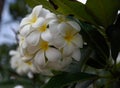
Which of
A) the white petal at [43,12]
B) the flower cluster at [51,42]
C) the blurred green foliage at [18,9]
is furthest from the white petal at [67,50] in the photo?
the blurred green foliage at [18,9]

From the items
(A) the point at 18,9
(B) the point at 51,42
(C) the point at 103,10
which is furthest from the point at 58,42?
(A) the point at 18,9

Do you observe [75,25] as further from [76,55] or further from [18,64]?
[18,64]

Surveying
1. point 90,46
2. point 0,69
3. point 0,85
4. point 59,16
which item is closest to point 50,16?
point 59,16

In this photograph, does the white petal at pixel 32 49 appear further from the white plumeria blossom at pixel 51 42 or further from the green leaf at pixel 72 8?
the green leaf at pixel 72 8

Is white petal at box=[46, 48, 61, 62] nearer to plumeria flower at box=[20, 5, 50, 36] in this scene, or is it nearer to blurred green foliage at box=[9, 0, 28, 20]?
plumeria flower at box=[20, 5, 50, 36]

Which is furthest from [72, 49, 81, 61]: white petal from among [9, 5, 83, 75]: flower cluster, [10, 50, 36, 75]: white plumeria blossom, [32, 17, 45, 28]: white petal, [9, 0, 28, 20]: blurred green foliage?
[9, 0, 28, 20]: blurred green foliage

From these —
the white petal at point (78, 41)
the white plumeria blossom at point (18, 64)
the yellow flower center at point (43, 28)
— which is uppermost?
the yellow flower center at point (43, 28)

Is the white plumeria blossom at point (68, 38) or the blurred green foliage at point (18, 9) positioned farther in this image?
the blurred green foliage at point (18, 9)

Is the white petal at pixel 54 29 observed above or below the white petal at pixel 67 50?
above

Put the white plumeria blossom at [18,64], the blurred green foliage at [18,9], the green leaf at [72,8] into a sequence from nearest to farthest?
the green leaf at [72,8] < the white plumeria blossom at [18,64] < the blurred green foliage at [18,9]
